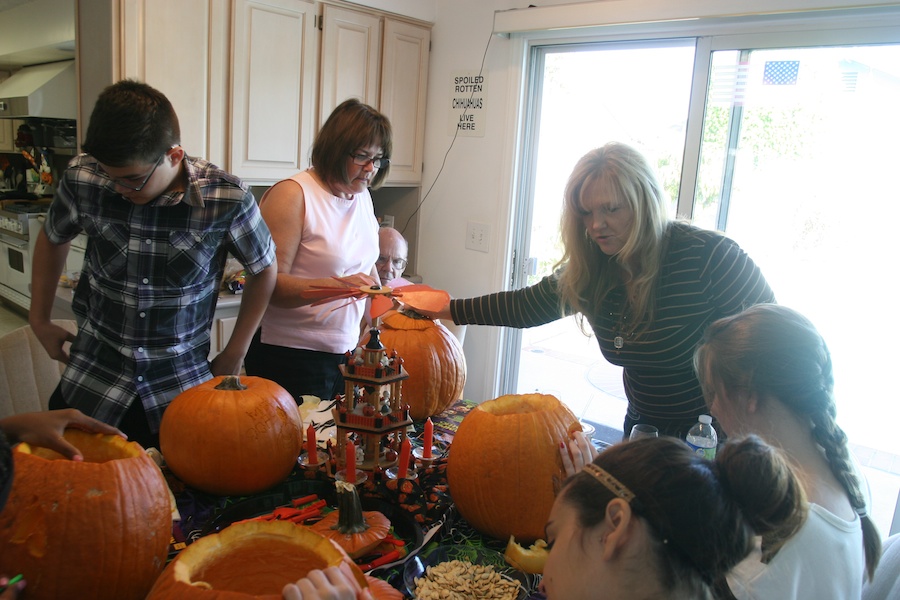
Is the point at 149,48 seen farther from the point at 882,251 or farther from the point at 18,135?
the point at 18,135

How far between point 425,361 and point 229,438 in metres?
0.60

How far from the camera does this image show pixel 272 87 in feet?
9.89

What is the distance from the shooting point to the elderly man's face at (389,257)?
10.00 ft

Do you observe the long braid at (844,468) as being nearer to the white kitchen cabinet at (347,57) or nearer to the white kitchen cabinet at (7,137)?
the white kitchen cabinet at (347,57)

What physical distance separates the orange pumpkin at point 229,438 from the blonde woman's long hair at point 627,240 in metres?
0.83

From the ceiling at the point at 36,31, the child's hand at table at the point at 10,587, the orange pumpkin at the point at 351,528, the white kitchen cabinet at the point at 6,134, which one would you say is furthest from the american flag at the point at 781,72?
the white kitchen cabinet at the point at 6,134

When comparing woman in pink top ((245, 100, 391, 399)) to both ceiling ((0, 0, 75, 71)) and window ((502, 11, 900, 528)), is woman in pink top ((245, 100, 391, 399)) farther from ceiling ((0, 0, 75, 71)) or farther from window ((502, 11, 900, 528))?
ceiling ((0, 0, 75, 71))

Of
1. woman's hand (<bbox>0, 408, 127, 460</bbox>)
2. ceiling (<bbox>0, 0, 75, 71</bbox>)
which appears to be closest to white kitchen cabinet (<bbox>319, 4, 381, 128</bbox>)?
ceiling (<bbox>0, 0, 75, 71</bbox>)

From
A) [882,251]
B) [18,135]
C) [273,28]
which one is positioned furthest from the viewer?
[18,135]

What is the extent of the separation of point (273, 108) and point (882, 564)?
9.23 ft

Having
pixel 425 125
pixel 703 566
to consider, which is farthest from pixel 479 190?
pixel 703 566

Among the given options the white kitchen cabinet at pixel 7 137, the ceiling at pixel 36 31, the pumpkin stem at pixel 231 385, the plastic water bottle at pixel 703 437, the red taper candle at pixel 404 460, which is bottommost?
the red taper candle at pixel 404 460

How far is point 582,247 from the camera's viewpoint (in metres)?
1.70

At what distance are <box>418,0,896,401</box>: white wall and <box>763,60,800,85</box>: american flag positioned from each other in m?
1.16
